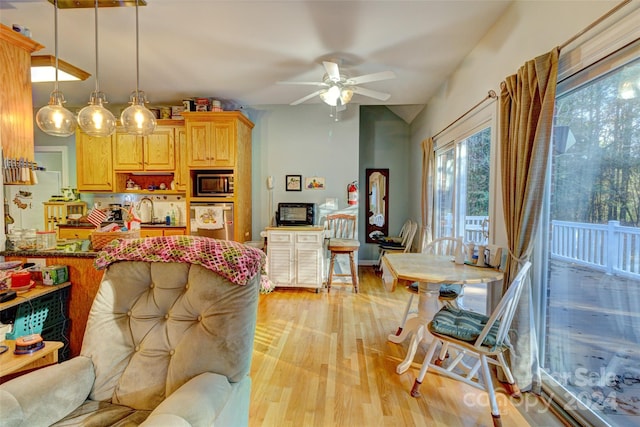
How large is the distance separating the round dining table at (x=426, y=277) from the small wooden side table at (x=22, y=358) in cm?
193

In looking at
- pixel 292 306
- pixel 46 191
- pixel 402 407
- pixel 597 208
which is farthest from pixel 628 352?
pixel 46 191

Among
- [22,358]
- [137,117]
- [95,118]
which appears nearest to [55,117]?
[95,118]

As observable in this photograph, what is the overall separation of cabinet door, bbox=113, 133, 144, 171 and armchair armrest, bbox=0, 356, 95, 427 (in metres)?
3.88

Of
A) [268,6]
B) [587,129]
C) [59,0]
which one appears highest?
[268,6]

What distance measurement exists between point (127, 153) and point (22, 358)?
12.3ft

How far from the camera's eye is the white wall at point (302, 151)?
186 inches

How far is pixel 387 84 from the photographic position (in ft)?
12.9

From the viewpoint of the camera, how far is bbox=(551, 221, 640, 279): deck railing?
1.48 m

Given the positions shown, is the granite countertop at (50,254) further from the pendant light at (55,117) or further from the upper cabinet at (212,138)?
the upper cabinet at (212,138)

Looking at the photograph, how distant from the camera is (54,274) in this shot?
201cm

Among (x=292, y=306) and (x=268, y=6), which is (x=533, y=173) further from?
(x=292, y=306)

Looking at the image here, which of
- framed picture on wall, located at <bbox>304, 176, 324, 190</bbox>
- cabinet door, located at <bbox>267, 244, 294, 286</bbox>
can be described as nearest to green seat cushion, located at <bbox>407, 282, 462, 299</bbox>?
cabinet door, located at <bbox>267, 244, 294, 286</bbox>

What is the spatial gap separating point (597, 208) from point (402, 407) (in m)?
1.57

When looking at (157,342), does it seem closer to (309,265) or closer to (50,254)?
(50,254)
